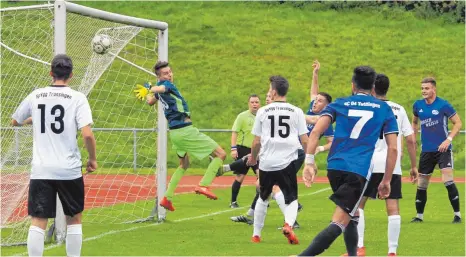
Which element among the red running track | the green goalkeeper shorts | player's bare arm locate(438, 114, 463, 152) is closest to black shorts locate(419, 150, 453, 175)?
player's bare arm locate(438, 114, 463, 152)

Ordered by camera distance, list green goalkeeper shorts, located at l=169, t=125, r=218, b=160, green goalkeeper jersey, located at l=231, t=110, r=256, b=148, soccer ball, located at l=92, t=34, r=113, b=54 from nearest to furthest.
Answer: soccer ball, located at l=92, t=34, r=113, b=54, green goalkeeper shorts, located at l=169, t=125, r=218, b=160, green goalkeeper jersey, located at l=231, t=110, r=256, b=148

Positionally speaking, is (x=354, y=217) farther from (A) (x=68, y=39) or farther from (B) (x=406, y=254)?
(A) (x=68, y=39)

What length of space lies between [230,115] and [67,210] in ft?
89.3

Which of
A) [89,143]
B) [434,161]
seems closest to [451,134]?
[434,161]

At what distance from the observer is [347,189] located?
27.6 feet

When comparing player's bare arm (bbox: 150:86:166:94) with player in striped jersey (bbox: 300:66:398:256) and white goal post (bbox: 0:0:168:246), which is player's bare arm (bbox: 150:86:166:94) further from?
player in striped jersey (bbox: 300:66:398:256)

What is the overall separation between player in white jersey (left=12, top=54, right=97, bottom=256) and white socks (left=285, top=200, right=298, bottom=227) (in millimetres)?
3210

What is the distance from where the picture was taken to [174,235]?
40.4 feet

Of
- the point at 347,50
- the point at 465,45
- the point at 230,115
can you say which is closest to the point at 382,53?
the point at 347,50

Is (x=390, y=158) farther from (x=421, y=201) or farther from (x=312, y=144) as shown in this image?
(x=421, y=201)

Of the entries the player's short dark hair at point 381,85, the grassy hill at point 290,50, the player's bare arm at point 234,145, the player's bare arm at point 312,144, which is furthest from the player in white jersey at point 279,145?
the grassy hill at point 290,50

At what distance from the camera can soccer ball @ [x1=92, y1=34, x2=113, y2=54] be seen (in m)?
12.6

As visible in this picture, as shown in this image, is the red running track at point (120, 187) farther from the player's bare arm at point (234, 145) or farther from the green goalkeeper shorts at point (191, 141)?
the green goalkeeper shorts at point (191, 141)

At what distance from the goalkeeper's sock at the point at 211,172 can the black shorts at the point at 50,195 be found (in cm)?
493
